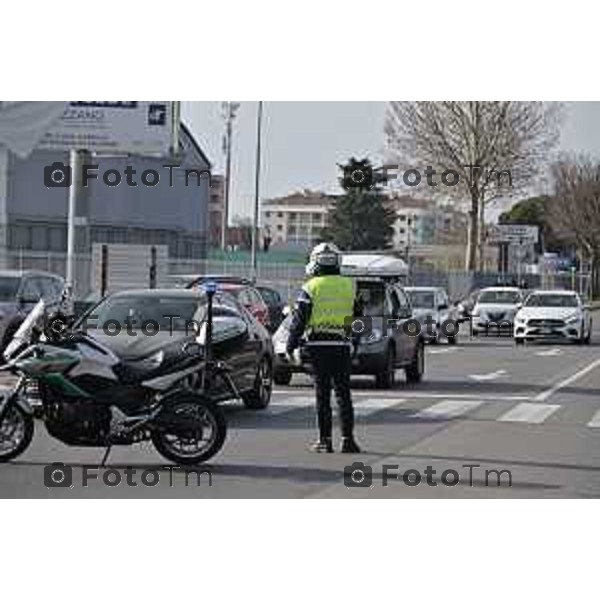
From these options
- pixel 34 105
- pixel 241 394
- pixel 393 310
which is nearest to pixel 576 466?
pixel 241 394

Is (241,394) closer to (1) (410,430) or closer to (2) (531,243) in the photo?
(1) (410,430)

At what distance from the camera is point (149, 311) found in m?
15.9

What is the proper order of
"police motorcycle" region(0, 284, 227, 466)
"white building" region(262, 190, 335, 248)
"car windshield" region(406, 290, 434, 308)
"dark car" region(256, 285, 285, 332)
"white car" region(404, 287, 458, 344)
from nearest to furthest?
1. "police motorcycle" region(0, 284, 227, 466)
2. "dark car" region(256, 285, 285, 332)
3. "white car" region(404, 287, 458, 344)
4. "car windshield" region(406, 290, 434, 308)
5. "white building" region(262, 190, 335, 248)

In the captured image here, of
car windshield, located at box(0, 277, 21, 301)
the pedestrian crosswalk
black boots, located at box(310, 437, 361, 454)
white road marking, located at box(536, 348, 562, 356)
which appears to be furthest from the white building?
black boots, located at box(310, 437, 361, 454)

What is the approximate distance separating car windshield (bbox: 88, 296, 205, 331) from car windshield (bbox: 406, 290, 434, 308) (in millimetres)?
21565

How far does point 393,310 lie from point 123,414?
35.3 ft

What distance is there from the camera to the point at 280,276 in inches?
1850

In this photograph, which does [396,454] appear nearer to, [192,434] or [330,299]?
[330,299]

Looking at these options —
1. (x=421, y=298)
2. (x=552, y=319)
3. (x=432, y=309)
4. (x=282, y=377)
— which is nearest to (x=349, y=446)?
(x=282, y=377)

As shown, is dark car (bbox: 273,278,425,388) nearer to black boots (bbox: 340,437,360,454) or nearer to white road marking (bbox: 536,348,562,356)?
black boots (bbox: 340,437,360,454)

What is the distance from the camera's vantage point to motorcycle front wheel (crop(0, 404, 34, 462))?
39.7 feet

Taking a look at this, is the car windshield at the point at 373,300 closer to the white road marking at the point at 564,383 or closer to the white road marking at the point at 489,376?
the white road marking at the point at 564,383

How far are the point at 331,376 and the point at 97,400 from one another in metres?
2.50

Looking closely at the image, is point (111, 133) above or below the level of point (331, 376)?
above
